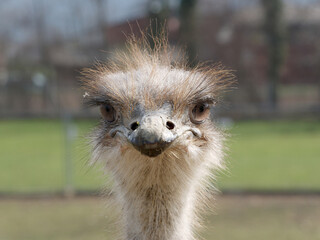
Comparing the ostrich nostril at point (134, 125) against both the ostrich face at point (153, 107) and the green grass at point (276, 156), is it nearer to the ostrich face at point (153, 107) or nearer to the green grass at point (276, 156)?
the ostrich face at point (153, 107)

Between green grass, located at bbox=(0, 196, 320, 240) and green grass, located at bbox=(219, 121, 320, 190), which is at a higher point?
green grass, located at bbox=(219, 121, 320, 190)

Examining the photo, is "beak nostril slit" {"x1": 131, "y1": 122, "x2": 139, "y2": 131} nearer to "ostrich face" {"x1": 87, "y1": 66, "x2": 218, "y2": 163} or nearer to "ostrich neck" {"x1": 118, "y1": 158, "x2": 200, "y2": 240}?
"ostrich face" {"x1": 87, "y1": 66, "x2": 218, "y2": 163}

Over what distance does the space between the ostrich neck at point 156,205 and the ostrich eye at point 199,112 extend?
188 millimetres

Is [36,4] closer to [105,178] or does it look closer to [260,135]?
[260,135]

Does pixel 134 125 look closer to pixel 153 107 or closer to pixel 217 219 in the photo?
pixel 153 107

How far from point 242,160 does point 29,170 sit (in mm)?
4249

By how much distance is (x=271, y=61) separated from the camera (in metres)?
16.1

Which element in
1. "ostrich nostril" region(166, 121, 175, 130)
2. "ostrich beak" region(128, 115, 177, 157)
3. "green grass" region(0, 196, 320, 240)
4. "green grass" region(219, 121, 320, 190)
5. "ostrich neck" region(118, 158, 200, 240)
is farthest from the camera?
"green grass" region(219, 121, 320, 190)

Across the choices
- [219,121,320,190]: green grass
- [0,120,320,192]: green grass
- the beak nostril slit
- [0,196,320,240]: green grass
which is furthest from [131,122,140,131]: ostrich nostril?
[0,196,320,240]: green grass

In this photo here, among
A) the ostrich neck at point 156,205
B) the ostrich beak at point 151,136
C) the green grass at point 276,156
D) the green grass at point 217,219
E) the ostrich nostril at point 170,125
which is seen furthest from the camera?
the green grass at point 276,156

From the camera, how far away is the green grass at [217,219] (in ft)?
15.6

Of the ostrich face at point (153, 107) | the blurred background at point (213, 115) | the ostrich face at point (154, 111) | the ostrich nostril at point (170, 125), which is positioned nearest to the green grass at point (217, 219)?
the blurred background at point (213, 115)

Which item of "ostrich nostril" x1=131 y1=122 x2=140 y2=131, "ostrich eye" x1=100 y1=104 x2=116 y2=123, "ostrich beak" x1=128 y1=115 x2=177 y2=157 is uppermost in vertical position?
"ostrich eye" x1=100 y1=104 x2=116 y2=123

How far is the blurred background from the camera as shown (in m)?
4.92
